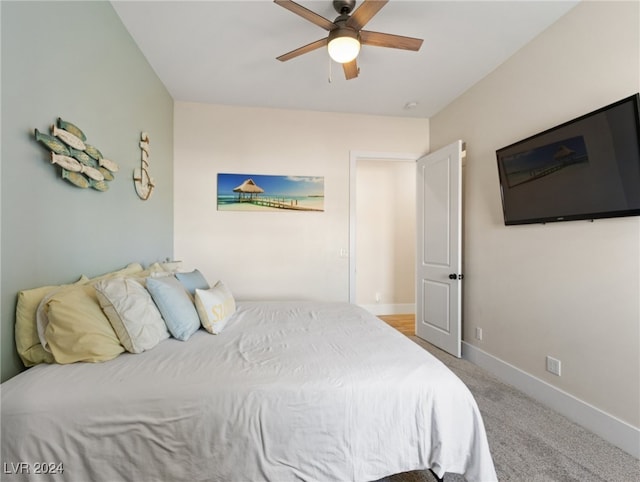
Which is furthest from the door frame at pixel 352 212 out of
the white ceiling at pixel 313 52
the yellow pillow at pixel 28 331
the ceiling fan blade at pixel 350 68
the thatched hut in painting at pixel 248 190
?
the yellow pillow at pixel 28 331

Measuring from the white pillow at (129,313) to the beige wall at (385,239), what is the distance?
11.9 feet

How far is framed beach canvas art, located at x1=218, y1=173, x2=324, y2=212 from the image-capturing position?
3.24 m

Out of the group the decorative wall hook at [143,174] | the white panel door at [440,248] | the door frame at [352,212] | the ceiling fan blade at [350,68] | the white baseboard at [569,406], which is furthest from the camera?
the door frame at [352,212]

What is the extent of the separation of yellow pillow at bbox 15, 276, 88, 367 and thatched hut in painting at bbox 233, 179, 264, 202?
2204 millimetres

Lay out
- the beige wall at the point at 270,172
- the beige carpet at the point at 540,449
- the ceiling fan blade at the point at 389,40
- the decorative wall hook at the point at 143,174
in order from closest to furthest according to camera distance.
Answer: the beige carpet at the point at 540,449 < the ceiling fan blade at the point at 389,40 < the decorative wall hook at the point at 143,174 < the beige wall at the point at 270,172

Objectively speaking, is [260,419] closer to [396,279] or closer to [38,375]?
[38,375]

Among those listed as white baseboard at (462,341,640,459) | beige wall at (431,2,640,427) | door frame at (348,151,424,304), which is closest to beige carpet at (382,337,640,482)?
white baseboard at (462,341,640,459)

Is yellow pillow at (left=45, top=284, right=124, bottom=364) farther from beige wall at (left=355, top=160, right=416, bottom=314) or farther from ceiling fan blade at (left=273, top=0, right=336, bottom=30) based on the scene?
beige wall at (left=355, top=160, right=416, bottom=314)

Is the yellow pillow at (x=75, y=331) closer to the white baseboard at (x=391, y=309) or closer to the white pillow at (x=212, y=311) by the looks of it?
the white pillow at (x=212, y=311)

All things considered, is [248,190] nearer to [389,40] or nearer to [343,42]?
[343,42]

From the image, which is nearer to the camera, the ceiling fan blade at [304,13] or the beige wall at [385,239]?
the ceiling fan blade at [304,13]

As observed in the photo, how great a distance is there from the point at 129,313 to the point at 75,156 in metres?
0.89

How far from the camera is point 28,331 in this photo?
117 centimetres

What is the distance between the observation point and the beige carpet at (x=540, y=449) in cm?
143
